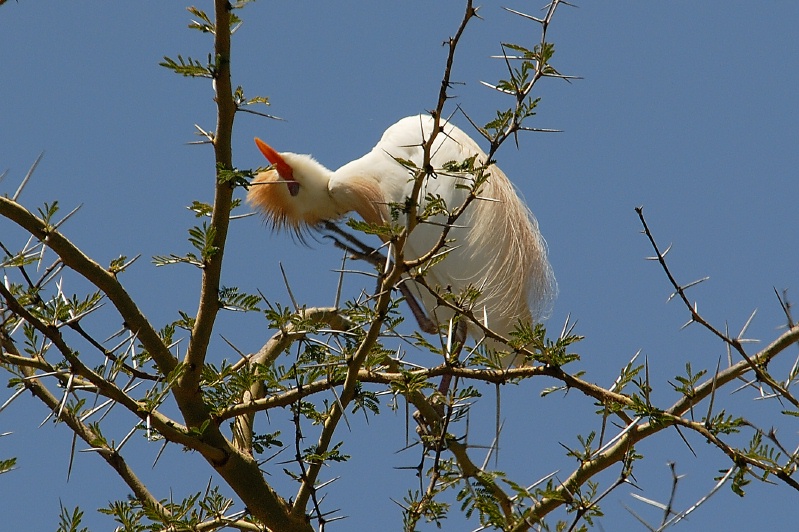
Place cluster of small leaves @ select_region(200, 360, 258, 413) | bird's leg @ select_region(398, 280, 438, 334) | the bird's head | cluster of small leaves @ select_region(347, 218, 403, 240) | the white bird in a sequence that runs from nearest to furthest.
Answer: cluster of small leaves @ select_region(347, 218, 403, 240)
cluster of small leaves @ select_region(200, 360, 258, 413)
bird's leg @ select_region(398, 280, 438, 334)
the white bird
the bird's head

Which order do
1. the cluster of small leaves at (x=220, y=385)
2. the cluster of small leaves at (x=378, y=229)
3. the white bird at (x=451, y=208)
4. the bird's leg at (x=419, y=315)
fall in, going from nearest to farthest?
1. the cluster of small leaves at (x=378, y=229)
2. the cluster of small leaves at (x=220, y=385)
3. the bird's leg at (x=419, y=315)
4. the white bird at (x=451, y=208)

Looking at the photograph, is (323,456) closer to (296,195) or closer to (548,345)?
(548,345)

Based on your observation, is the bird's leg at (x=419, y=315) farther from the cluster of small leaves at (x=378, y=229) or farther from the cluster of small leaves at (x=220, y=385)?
the cluster of small leaves at (x=378, y=229)

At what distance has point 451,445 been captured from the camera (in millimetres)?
3268

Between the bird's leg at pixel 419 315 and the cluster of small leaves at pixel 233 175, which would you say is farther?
the bird's leg at pixel 419 315

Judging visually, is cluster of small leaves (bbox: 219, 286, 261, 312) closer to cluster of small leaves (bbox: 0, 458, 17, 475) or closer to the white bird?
cluster of small leaves (bbox: 0, 458, 17, 475)

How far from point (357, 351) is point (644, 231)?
2.49ft

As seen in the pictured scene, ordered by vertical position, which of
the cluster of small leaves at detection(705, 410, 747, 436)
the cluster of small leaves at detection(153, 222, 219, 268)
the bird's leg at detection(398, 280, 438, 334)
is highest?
the bird's leg at detection(398, 280, 438, 334)

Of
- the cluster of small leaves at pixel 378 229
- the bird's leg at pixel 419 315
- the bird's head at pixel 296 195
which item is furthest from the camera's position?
the bird's head at pixel 296 195

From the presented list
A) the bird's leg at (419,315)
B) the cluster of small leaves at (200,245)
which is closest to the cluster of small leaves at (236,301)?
the cluster of small leaves at (200,245)

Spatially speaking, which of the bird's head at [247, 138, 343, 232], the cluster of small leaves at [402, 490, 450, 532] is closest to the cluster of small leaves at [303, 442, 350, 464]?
the cluster of small leaves at [402, 490, 450, 532]

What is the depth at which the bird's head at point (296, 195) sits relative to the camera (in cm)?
670

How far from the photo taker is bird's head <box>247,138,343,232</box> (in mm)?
6695

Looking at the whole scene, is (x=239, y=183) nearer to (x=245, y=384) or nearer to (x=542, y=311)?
(x=245, y=384)
